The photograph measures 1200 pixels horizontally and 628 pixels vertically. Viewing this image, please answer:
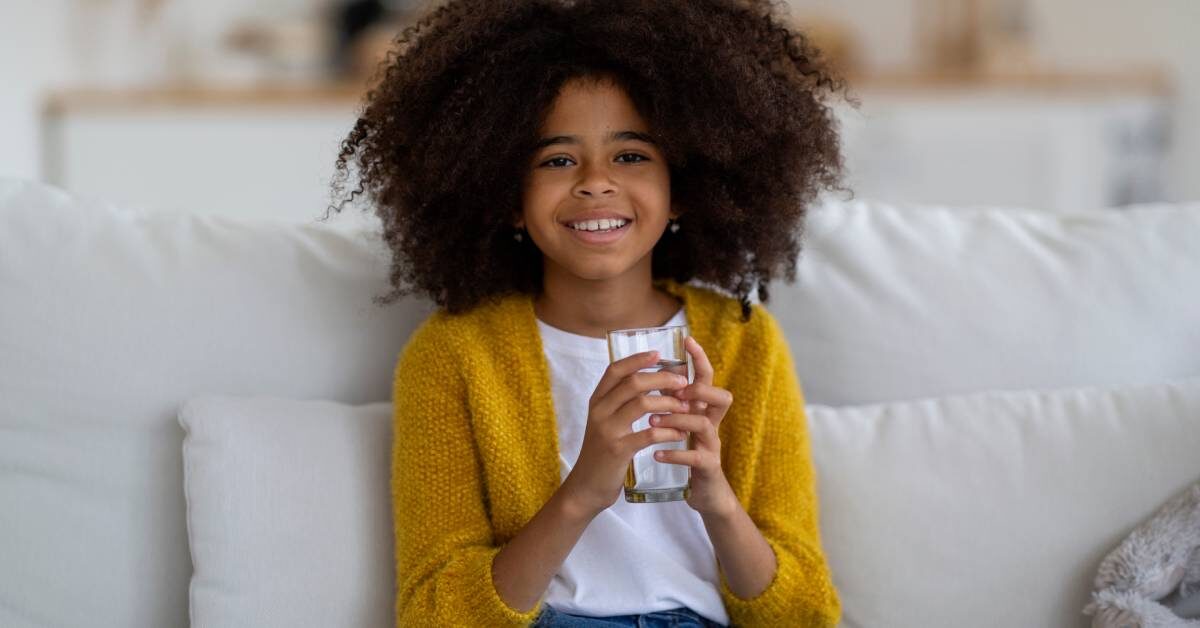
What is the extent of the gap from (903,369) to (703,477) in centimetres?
44

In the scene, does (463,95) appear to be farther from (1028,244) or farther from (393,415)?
(1028,244)

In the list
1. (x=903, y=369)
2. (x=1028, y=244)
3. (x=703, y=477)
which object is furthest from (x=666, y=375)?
(x=1028, y=244)

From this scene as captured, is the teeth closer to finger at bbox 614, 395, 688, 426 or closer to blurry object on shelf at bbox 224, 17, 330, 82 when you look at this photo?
finger at bbox 614, 395, 688, 426

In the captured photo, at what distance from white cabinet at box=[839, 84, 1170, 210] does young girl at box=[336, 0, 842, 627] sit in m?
2.22

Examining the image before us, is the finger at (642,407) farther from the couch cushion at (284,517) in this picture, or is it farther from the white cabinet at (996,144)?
the white cabinet at (996,144)

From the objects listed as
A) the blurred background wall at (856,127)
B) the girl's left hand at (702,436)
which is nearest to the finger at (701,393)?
the girl's left hand at (702,436)

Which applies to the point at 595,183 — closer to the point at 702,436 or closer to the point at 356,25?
the point at 702,436

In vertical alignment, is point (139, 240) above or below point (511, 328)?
above

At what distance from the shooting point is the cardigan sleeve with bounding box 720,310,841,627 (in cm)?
124

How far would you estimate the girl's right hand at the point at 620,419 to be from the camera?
109 cm

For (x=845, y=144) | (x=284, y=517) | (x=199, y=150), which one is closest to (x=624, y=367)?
(x=284, y=517)

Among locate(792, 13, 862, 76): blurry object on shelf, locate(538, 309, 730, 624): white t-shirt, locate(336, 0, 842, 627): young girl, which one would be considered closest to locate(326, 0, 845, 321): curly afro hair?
locate(336, 0, 842, 627): young girl

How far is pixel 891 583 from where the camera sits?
4.39 ft

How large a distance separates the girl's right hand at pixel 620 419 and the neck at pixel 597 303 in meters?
0.21
